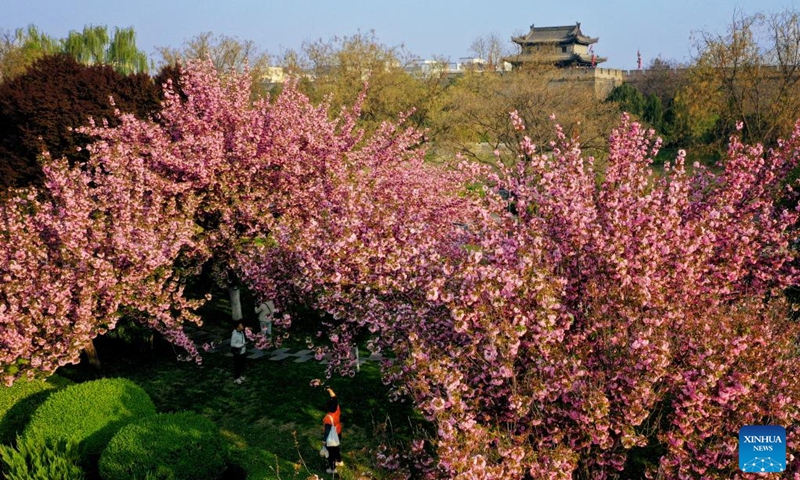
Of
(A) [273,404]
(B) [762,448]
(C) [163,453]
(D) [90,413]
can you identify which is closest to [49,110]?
(D) [90,413]

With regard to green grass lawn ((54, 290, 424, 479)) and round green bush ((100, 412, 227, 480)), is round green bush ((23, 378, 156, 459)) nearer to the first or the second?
round green bush ((100, 412, 227, 480))

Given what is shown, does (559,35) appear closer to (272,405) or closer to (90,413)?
(272,405)

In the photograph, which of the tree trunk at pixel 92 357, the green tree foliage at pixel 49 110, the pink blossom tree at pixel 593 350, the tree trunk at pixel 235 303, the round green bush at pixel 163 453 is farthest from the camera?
the green tree foliage at pixel 49 110

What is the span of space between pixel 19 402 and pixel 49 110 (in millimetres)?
11252

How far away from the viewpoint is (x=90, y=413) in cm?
1183

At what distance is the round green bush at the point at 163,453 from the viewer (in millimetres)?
10125

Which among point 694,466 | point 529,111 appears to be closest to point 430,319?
point 694,466

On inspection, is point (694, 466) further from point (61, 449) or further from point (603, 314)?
point (61, 449)

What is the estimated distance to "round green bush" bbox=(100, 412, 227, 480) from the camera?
10125mm

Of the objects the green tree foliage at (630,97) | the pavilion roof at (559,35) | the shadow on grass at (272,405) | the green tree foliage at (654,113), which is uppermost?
the pavilion roof at (559,35)

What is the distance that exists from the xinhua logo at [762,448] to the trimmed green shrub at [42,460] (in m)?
10.5

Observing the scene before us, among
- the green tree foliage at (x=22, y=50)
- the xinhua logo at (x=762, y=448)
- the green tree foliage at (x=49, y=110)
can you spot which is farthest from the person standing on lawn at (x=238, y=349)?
the green tree foliage at (x=22, y=50)

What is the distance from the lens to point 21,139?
20.1m

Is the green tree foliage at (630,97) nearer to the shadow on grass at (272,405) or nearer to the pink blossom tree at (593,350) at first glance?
the shadow on grass at (272,405)
